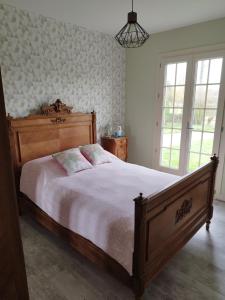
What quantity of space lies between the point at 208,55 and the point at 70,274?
332cm

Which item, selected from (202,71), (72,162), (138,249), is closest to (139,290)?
(138,249)

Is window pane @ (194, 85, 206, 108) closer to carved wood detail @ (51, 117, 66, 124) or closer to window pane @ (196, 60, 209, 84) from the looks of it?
window pane @ (196, 60, 209, 84)

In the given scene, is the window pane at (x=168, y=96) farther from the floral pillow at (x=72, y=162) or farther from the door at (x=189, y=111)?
the floral pillow at (x=72, y=162)

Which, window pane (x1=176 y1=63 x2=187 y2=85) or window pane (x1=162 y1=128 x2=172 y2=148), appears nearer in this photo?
window pane (x1=176 y1=63 x2=187 y2=85)

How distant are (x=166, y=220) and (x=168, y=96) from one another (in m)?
2.50

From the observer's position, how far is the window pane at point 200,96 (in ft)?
11.0

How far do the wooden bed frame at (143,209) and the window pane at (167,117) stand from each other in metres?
1.46

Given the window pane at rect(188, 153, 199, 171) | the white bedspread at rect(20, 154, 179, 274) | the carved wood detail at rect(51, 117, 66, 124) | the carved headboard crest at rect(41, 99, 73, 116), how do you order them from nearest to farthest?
the white bedspread at rect(20, 154, 179, 274) < the carved headboard crest at rect(41, 99, 73, 116) < the carved wood detail at rect(51, 117, 66, 124) < the window pane at rect(188, 153, 199, 171)

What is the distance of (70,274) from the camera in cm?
197

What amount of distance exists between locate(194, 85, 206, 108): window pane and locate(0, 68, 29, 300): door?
3219mm

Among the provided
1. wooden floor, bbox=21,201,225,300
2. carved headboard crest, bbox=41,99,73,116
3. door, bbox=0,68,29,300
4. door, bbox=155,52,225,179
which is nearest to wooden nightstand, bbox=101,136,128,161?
door, bbox=155,52,225,179

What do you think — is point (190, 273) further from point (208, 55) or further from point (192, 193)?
point (208, 55)

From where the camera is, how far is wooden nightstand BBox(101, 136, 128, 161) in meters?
3.86

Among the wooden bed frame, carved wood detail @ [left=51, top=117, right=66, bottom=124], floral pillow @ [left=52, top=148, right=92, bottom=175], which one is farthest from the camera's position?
carved wood detail @ [left=51, top=117, right=66, bottom=124]
